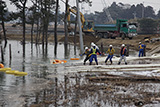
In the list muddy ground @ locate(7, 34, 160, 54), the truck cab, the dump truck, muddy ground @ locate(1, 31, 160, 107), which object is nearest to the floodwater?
muddy ground @ locate(1, 31, 160, 107)

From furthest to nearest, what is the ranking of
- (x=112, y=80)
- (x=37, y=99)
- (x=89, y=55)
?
(x=89, y=55) < (x=112, y=80) < (x=37, y=99)

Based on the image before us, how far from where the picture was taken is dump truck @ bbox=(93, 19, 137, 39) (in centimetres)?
5471

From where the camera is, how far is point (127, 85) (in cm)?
1354

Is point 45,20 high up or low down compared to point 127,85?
up

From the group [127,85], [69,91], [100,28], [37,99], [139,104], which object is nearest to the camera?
[139,104]

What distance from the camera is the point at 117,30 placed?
57.2 meters

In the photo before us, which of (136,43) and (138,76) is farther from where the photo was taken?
(136,43)

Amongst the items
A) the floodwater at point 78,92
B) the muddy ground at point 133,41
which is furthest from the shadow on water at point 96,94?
the muddy ground at point 133,41

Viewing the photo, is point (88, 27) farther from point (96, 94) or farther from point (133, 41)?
point (96, 94)

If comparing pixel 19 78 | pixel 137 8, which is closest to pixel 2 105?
pixel 19 78

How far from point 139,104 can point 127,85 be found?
10.5ft

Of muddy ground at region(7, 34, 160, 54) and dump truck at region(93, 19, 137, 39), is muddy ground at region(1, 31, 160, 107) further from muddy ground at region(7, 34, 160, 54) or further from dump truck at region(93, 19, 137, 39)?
dump truck at region(93, 19, 137, 39)

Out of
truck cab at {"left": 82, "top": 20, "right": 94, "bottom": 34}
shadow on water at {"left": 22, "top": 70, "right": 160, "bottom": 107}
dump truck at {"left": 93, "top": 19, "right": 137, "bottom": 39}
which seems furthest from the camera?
truck cab at {"left": 82, "top": 20, "right": 94, "bottom": 34}

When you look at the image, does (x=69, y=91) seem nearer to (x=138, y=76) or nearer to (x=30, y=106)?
(x=30, y=106)
